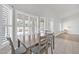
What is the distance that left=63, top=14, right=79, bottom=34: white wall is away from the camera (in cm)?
178

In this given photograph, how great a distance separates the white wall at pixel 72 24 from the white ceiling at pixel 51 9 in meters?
0.09

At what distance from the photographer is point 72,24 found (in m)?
1.84

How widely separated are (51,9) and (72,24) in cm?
45

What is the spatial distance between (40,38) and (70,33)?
1.78 feet

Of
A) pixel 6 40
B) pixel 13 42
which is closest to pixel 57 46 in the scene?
pixel 13 42

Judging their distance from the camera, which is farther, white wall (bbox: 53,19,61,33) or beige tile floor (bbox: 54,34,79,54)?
white wall (bbox: 53,19,61,33)

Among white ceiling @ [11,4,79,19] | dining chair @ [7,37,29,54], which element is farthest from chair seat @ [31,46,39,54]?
white ceiling @ [11,4,79,19]

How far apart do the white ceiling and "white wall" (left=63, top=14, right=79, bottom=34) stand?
87 mm

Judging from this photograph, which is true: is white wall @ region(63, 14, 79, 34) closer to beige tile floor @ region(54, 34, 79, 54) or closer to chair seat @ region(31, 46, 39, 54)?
beige tile floor @ region(54, 34, 79, 54)

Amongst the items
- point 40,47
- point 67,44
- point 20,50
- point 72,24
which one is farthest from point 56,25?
point 20,50

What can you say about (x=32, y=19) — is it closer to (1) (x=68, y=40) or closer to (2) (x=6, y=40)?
(2) (x=6, y=40)

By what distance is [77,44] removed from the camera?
1.79m
